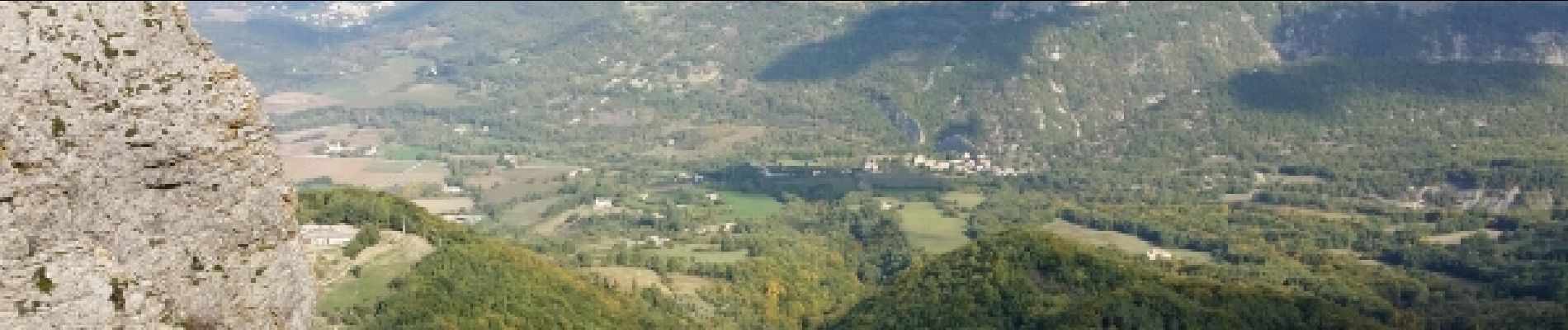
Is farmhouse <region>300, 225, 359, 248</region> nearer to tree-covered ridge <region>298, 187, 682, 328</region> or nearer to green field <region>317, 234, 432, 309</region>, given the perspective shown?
tree-covered ridge <region>298, 187, 682, 328</region>

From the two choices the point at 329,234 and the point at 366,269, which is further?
the point at 329,234

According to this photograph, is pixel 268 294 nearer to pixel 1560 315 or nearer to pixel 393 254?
pixel 393 254

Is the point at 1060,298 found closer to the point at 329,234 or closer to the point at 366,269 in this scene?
the point at 366,269

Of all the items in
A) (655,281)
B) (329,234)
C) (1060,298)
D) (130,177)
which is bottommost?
(655,281)

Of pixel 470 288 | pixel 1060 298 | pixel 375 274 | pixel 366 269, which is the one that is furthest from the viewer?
pixel 1060 298

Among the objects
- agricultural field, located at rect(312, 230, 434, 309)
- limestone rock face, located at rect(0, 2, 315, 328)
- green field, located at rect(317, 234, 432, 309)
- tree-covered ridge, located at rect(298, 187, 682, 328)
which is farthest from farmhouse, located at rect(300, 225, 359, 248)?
limestone rock face, located at rect(0, 2, 315, 328)

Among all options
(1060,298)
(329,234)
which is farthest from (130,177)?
(1060,298)

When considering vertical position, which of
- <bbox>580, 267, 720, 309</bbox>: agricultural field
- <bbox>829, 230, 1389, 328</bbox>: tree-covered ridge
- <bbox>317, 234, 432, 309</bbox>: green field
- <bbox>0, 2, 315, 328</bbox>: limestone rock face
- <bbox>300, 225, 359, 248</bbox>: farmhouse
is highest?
<bbox>0, 2, 315, 328</bbox>: limestone rock face
